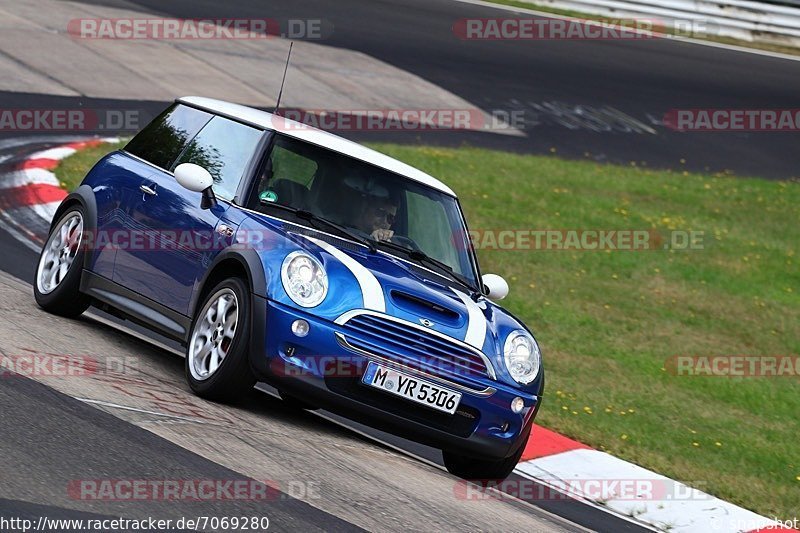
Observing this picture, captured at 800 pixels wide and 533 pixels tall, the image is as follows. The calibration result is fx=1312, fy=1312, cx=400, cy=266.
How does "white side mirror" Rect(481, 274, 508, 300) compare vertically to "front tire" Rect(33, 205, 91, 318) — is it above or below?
above

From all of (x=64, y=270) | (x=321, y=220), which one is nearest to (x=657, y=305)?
(x=321, y=220)

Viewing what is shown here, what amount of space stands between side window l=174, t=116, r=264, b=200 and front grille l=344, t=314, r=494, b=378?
138cm

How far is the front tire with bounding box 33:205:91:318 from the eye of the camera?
815cm

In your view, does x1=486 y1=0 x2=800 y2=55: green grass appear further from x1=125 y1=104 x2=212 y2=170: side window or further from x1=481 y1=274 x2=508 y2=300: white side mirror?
x1=481 y1=274 x2=508 y2=300: white side mirror

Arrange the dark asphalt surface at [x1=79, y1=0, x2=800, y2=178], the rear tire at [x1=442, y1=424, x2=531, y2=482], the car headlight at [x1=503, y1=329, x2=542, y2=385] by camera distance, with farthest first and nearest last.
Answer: the dark asphalt surface at [x1=79, y1=0, x2=800, y2=178], the rear tire at [x1=442, y1=424, x2=531, y2=482], the car headlight at [x1=503, y1=329, x2=542, y2=385]

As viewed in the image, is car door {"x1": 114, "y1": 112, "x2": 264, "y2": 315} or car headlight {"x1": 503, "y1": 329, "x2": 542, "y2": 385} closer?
car headlight {"x1": 503, "y1": 329, "x2": 542, "y2": 385}

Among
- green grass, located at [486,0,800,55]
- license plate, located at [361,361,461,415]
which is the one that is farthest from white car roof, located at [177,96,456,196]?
green grass, located at [486,0,800,55]

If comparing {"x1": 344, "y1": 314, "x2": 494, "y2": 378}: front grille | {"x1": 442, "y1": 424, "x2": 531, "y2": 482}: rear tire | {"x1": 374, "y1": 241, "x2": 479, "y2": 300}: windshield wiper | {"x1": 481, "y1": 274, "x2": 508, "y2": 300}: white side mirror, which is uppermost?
{"x1": 374, "y1": 241, "x2": 479, "y2": 300}: windshield wiper

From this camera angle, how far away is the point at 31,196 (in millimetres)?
12008

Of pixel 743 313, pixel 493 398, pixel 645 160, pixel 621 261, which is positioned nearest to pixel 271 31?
pixel 645 160

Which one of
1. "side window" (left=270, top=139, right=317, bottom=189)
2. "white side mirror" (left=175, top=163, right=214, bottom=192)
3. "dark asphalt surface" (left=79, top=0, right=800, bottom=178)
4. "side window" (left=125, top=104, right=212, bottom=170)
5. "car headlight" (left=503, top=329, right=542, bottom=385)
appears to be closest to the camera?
"car headlight" (left=503, top=329, right=542, bottom=385)

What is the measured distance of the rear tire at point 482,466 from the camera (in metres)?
7.04

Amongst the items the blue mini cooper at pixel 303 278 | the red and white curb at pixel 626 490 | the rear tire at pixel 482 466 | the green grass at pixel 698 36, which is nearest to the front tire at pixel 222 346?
the blue mini cooper at pixel 303 278

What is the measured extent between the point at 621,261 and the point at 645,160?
530 centimetres
